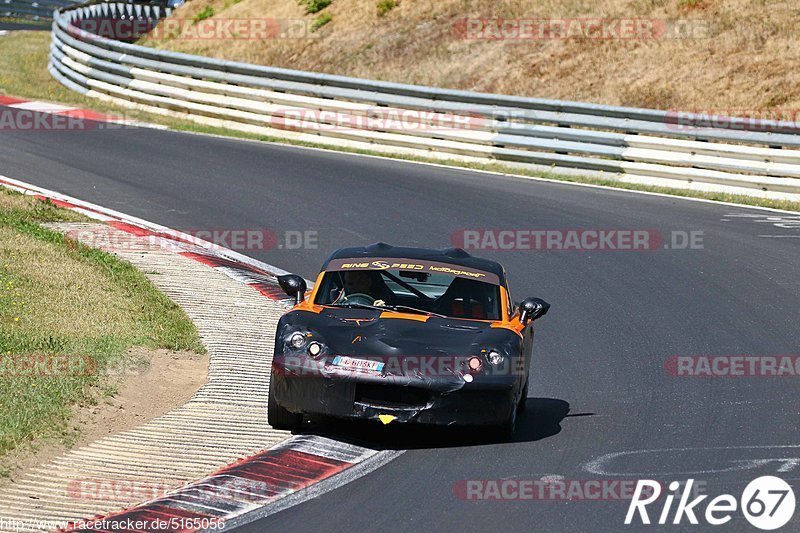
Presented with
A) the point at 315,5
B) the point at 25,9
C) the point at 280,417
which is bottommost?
the point at 280,417

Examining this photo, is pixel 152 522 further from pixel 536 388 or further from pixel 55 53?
pixel 55 53

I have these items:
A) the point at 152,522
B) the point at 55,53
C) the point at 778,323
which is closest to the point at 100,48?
the point at 55,53

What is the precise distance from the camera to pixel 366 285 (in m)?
10.2

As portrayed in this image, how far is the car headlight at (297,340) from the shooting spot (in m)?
9.08

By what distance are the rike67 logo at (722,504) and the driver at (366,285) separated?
9.36ft

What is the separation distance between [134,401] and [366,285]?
1959mm

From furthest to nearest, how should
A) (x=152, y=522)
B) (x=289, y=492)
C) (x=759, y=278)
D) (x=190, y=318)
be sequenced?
(x=759, y=278)
(x=190, y=318)
(x=289, y=492)
(x=152, y=522)

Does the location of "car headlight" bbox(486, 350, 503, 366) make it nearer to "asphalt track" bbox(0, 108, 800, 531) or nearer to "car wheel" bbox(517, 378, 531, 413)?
"asphalt track" bbox(0, 108, 800, 531)

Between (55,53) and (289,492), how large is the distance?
24386 millimetres

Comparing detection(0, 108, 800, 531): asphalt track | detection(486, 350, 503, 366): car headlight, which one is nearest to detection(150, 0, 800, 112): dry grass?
detection(0, 108, 800, 531): asphalt track

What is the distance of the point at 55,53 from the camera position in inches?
1192

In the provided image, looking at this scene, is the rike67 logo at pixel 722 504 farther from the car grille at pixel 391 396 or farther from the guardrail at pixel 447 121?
the guardrail at pixel 447 121

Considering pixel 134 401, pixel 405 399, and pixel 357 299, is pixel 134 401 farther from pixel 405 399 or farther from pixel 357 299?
pixel 405 399

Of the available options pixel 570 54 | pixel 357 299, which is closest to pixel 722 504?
pixel 357 299
